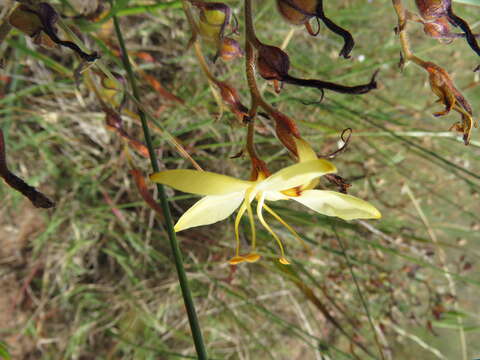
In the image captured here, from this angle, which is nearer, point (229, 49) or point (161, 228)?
point (229, 49)

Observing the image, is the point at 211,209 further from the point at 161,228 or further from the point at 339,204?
the point at 161,228

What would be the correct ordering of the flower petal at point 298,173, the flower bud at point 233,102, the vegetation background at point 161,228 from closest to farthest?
the flower petal at point 298,173 < the flower bud at point 233,102 < the vegetation background at point 161,228

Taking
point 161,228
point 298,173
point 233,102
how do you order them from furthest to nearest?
point 161,228, point 233,102, point 298,173

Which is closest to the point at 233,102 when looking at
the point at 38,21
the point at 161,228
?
the point at 38,21

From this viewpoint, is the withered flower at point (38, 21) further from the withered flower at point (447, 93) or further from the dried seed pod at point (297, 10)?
the withered flower at point (447, 93)

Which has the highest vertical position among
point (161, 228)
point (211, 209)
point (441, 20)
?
point (441, 20)

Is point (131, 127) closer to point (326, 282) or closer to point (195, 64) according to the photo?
point (195, 64)

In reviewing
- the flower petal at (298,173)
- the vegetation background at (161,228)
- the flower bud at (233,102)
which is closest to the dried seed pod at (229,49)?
the flower bud at (233,102)

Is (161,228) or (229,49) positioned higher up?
(229,49)
